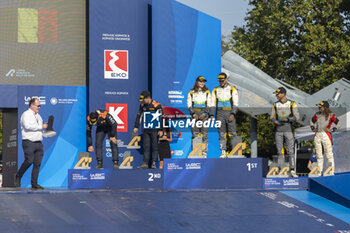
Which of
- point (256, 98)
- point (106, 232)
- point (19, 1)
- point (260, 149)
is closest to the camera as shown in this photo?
point (106, 232)

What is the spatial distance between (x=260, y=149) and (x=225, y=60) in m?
11.3

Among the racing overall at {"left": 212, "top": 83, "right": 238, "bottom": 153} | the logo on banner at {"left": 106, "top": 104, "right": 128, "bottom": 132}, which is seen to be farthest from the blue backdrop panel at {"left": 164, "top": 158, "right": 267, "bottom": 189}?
the logo on banner at {"left": 106, "top": 104, "right": 128, "bottom": 132}

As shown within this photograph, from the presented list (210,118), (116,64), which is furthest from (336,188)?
(116,64)

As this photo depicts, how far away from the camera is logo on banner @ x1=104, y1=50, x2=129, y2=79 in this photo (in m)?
14.5

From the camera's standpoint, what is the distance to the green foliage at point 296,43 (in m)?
31.4

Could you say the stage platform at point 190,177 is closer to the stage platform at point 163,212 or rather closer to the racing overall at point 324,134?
the stage platform at point 163,212

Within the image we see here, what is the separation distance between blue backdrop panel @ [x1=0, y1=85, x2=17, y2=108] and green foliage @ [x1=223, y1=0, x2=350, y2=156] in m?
20.6

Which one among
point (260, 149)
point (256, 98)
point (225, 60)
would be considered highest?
point (225, 60)

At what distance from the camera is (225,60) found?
26.4m

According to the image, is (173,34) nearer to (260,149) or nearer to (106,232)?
(106,232)

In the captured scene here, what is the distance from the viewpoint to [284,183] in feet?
39.3

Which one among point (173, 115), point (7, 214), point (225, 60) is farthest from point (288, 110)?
point (225, 60)

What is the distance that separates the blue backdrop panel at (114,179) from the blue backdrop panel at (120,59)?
8.21 feet

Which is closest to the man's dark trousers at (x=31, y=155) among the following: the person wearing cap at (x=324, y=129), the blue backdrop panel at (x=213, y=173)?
the blue backdrop panel at (x=213, y=173)
